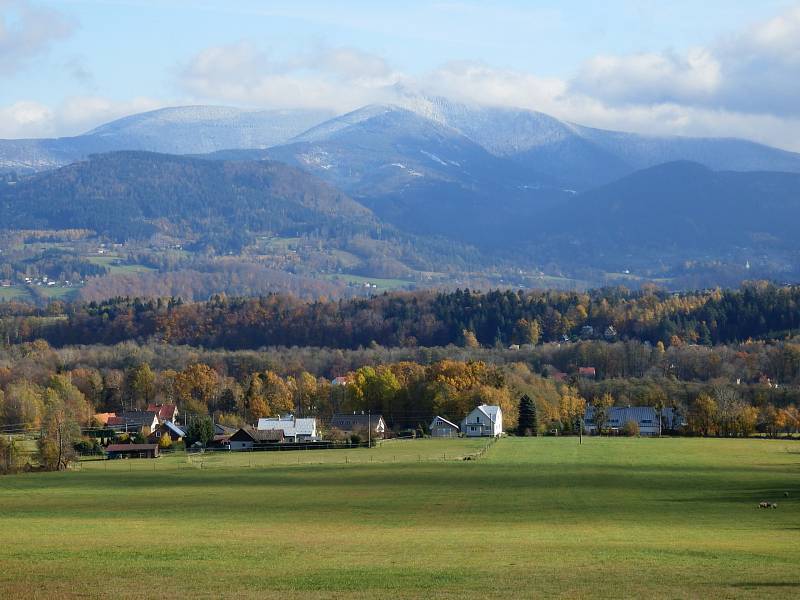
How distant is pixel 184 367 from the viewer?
150m

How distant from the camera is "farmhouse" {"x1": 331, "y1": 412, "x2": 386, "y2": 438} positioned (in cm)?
10681

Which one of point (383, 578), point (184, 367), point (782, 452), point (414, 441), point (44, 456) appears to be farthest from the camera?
point (184, 367)

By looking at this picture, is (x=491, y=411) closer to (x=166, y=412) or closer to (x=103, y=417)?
(x=166, y=412)

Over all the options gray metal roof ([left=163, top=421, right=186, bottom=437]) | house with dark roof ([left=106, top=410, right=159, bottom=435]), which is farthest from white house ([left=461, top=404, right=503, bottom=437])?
house with dark roof ([left=106, top=410, right=159, bottom=435])

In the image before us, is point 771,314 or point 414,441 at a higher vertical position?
point 771,314

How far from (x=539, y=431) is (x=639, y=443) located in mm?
20301

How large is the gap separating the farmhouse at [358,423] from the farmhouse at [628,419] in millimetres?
19263

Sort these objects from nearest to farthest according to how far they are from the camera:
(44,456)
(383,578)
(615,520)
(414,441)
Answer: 1. (383,578)
2. (615,520)
3. (44,456)
4. (414,441)

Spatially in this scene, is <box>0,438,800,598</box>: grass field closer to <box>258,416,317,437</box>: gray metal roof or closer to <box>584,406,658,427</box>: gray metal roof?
<box>258,416,317,437</box>: gray metal roof

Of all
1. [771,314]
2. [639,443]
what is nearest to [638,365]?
[771,314]

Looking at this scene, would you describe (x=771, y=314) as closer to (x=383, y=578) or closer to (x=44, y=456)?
(x=44, y=456)

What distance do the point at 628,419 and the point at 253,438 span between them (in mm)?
39752

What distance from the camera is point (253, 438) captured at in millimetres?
97812

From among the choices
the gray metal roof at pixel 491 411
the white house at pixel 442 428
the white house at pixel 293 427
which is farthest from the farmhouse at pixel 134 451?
the gray metal roof at pixel 491 411
